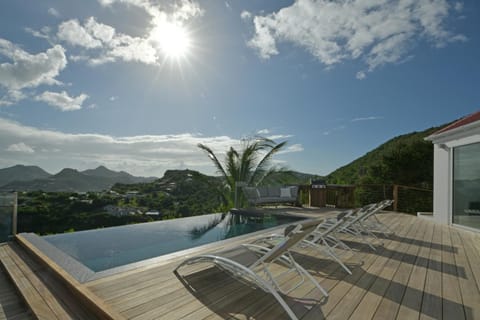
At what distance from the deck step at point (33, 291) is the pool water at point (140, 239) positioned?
0.86 meters

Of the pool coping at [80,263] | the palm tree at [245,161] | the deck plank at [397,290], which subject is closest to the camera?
the deck plank at [397,290]

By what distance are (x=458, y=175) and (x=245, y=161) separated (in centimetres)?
649

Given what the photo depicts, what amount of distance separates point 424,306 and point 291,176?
817cm

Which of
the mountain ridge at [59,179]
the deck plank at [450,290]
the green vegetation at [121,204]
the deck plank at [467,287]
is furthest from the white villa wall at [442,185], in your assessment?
the mountain ridge at [59,179]

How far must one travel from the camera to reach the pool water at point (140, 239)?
14.0 feet

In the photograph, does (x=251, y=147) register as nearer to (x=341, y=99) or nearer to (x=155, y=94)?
(x=155, y=94)

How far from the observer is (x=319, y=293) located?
251cm

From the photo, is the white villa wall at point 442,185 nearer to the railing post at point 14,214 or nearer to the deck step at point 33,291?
the deck step at point 33,291

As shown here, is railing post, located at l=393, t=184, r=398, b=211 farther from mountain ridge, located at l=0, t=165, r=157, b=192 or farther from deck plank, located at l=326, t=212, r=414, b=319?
mountain ridge, located at l=0, t=165, r=157, b=192

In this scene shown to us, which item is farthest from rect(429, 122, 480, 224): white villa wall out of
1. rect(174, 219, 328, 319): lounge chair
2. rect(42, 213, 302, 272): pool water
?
rect(174, 219, 328, 319): lounge chair

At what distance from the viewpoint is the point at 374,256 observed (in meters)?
3.85

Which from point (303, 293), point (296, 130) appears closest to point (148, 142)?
point (296, 130)

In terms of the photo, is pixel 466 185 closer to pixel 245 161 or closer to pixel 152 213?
pixel 245 161

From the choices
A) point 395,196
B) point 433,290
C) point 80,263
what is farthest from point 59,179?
point 395,196
